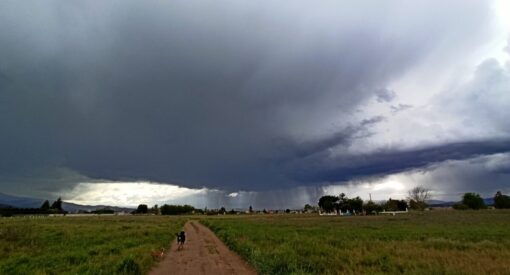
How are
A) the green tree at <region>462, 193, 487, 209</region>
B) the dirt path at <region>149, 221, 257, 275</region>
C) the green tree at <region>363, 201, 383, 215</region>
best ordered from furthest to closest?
the green tree at <region>462, 193, 487, 209</region> < the green tree at <region>363, 201, 383, 215</region> < the dirt path at <region>149, 221, 257, 275</region>

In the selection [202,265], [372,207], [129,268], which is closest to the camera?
[129,268]

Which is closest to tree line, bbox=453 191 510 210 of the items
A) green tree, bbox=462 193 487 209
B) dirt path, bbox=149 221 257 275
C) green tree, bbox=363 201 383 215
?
green tree, bbox=462 193 487 209

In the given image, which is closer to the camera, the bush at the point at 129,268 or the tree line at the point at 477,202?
the bush at the point at 129,268

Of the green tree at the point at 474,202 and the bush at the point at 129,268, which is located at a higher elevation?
the green tree at the point at 474,202

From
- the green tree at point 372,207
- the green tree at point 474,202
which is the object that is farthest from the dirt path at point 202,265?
the green tree at point 474,202

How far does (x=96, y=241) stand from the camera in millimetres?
39000

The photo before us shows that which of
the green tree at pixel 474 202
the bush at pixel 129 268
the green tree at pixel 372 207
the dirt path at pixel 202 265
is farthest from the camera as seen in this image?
the green tree at pixel 474 202

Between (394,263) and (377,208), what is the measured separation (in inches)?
7135

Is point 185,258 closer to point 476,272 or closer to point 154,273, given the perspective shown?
point 154,273

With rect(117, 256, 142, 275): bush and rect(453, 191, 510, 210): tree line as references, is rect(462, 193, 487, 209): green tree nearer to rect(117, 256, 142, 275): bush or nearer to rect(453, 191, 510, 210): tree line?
rect(453, 191, 510, 210): tree line

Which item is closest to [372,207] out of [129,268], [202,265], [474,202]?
[474,202]

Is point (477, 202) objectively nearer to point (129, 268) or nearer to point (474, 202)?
point (474, 202)

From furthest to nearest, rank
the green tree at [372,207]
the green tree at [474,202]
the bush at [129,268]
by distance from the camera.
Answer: the green tree at [474,202], the green tree at [372,207], the bush at [129,268]

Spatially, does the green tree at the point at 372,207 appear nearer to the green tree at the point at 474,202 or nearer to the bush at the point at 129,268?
the green tree at the point at 474,202
